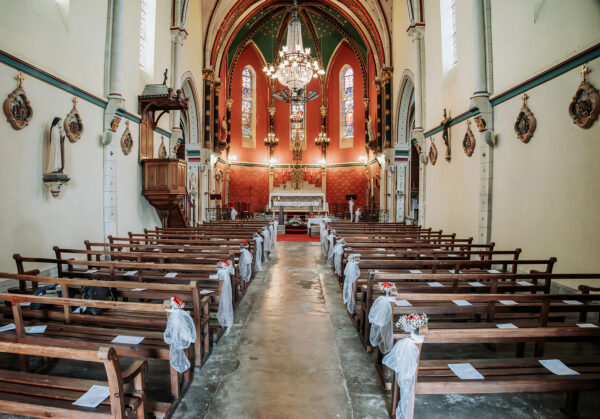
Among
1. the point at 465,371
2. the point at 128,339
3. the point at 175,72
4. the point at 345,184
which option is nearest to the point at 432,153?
the point at 175,72

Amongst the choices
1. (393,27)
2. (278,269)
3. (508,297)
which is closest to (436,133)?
(278,269)

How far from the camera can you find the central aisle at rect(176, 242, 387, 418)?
305 centimetres

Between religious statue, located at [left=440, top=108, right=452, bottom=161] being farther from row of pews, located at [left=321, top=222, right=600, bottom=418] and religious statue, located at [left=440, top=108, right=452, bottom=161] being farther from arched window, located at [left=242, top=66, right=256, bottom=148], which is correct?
arched window, located at [left=242, top=66, right=256, bottom=148]

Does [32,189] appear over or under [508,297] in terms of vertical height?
over

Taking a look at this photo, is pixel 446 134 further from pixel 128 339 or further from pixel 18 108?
pixel 18 108

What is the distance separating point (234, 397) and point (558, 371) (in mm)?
2669

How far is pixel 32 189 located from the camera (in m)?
6.19

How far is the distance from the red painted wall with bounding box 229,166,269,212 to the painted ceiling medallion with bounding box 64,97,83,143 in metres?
16.1

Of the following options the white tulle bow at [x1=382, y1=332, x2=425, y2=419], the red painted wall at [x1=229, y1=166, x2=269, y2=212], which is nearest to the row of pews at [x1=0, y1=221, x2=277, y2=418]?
the white tulle bow at [x1=382, y1=332, x2=425, y2=419]

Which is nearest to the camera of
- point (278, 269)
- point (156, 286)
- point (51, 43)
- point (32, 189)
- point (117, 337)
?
point (117, 337)

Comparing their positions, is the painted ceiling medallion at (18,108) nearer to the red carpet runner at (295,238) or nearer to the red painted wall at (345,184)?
the red carpet runner at (295,238)

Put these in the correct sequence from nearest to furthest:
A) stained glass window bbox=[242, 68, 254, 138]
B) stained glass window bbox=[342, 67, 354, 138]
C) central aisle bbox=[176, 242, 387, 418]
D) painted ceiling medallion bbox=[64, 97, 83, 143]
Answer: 1. central aisle bbox=[176, 242, 387, 418]
2. painted ceiling medallion bbox=[64, 97, 83, 143]
3. stained glass window bbox=[342, 67, 354, 138]
4. stained glass window bbox=[242, 68, 254, 138]

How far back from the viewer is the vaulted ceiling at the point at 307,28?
701 inches

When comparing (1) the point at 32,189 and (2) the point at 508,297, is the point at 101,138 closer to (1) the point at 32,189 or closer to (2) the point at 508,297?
(1) the point at 32,189
